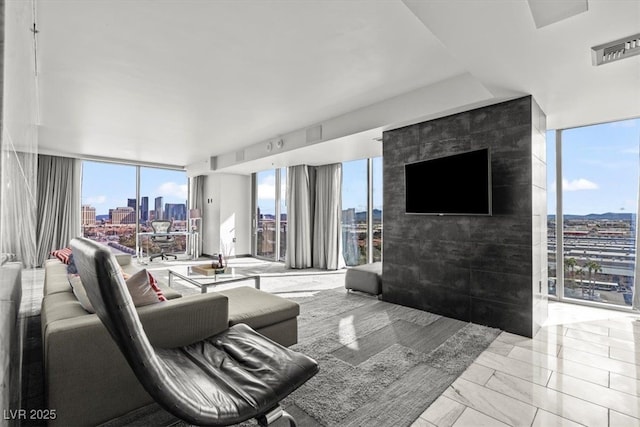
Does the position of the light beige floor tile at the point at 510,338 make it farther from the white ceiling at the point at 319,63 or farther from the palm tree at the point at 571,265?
the white ceiling at the point at 319,63

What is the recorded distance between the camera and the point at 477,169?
3082mm

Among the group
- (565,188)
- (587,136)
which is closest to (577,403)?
(565,188)

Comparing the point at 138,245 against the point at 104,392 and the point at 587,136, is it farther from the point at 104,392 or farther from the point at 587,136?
the point at 587,136

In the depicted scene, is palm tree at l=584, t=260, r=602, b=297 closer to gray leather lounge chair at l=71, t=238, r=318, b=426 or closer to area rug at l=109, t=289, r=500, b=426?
area rug at l=109, t=289, r=500, b=426

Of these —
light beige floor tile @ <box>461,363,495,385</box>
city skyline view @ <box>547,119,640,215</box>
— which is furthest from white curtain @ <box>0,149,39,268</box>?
city skyline view @ <box>547,119,640,215</box>

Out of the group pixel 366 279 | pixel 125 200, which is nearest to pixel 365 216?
pixel 366 279

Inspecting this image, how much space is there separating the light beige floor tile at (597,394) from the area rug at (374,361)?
56cm

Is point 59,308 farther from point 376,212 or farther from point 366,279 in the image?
point 376,212

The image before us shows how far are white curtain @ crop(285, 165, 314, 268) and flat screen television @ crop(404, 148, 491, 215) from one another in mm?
3144

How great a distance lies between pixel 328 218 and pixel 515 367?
4401 mm

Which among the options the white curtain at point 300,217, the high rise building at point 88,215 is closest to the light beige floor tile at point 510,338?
the white curtain at point 300,217

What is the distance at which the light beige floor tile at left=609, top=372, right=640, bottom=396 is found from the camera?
207 centimetres

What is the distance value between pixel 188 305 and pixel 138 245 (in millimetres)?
7046

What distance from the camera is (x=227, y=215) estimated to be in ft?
26.3
